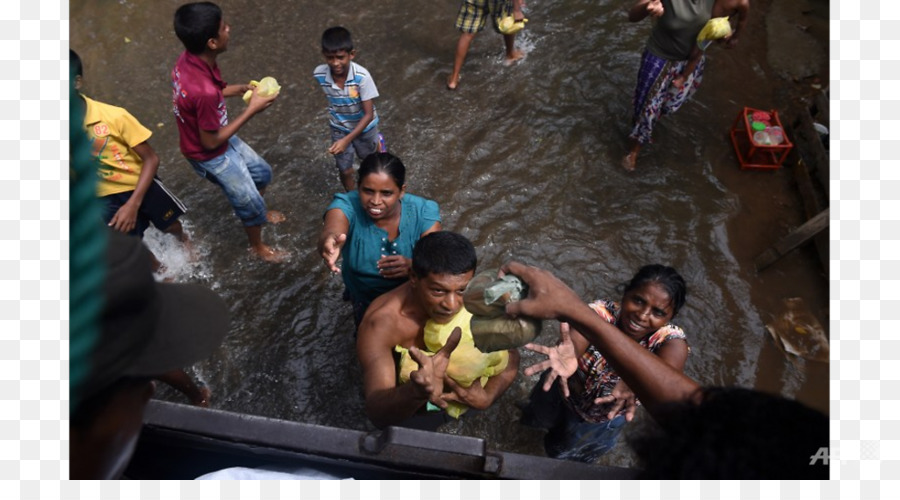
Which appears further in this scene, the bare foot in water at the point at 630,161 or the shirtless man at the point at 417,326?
the bare foot in water at the point at 630,161

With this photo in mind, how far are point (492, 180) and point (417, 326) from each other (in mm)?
2570

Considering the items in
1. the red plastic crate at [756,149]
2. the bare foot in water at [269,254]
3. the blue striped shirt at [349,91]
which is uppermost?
the blue striped shirt at [349,91]

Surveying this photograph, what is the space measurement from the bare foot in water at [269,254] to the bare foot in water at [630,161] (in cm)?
302

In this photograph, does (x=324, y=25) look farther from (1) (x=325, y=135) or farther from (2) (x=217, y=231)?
(2) (x=217, y=231)

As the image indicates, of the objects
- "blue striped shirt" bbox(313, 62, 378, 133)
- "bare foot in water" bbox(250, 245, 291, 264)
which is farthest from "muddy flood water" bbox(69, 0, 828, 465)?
"blue striped shirt" bbox(313, 62, 378, 133)

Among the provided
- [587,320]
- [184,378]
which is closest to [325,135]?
[184,378]

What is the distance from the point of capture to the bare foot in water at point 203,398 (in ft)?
11.1

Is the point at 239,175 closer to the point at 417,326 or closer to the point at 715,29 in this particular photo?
→ the point at 417,326

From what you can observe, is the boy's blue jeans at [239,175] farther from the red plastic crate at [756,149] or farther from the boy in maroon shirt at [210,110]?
the red plastic crate at [756,149]

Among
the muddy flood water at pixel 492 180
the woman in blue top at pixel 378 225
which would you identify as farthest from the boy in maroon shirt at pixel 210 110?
the woman in blue top at pixel 378 225

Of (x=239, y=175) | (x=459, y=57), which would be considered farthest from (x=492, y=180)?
(x=239, y=175)

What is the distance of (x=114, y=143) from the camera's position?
3.13m

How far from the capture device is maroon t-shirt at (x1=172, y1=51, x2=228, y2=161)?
3.24 meters

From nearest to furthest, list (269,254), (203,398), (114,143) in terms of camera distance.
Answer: (114,143) < (203,398) < (269,254)
